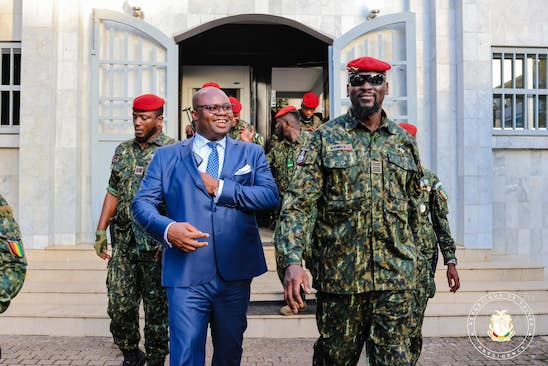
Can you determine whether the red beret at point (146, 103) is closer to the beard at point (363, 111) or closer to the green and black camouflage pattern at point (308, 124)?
the beard at point (363, 111)

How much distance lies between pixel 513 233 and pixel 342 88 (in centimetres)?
347

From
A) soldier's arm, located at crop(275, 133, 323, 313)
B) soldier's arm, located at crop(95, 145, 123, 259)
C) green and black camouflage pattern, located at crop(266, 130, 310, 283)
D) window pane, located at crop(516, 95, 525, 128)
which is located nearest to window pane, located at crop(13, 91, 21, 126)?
green and black camouflage pattern, located at crop(266, 130, 310, 283)

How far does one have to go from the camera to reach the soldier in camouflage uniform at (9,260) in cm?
230

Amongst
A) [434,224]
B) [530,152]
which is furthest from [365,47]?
[434,224]

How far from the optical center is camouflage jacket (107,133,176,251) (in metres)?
4.53

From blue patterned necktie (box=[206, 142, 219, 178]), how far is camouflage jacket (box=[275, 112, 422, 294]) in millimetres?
558

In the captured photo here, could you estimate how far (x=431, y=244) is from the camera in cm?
461

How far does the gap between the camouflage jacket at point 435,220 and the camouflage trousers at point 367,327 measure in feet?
5.29

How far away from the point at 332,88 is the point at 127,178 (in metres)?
4.56

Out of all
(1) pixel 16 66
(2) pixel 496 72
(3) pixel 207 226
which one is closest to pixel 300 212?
(3) pixel 207 226

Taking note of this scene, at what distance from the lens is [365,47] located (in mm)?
8445

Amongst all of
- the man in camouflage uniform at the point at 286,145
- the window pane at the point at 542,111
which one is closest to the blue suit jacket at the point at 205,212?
the man in camouflage uniform at the point at 286,145

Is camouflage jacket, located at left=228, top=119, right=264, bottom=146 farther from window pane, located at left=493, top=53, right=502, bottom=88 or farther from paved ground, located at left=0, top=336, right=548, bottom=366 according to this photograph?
window pane, located at left=493, top=53, right=502, bottom=88

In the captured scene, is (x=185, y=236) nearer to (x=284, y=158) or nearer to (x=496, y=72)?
(x=284, y=158)
